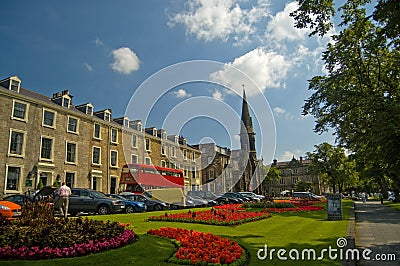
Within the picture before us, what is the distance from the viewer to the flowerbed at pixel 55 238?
23.3ft

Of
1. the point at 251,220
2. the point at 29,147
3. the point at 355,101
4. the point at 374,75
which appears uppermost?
the point at 374,75

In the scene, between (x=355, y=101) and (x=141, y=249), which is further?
(x=355, y=101)

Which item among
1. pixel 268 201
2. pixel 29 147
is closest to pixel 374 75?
pixel 268 201

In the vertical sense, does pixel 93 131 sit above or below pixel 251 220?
above

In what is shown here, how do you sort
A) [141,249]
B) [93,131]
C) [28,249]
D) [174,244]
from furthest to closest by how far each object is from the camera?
[93,131]
[174,244]
[141,249]
[28,249]

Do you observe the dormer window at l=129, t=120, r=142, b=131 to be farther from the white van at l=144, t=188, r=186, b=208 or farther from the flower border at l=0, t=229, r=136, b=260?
the flower border at l=0, t=229, r=136, b=260

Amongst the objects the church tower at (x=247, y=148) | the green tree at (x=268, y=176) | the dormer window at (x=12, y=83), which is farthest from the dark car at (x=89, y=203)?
the green tree at (x=268, y=176)

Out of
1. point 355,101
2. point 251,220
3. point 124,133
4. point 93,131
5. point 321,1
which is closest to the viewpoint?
point 321,1

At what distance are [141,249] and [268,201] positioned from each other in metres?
26.4

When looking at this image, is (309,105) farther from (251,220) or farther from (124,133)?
(124,133)

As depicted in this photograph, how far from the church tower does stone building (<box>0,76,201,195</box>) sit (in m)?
42.9

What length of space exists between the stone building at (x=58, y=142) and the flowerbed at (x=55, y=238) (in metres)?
23.4

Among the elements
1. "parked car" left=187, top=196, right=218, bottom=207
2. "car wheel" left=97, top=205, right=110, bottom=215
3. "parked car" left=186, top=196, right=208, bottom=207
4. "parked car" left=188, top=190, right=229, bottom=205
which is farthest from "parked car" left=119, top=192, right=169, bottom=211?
"parked car" left=188, top=190, right=229, bottom=205

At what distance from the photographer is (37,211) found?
32.7 ft
